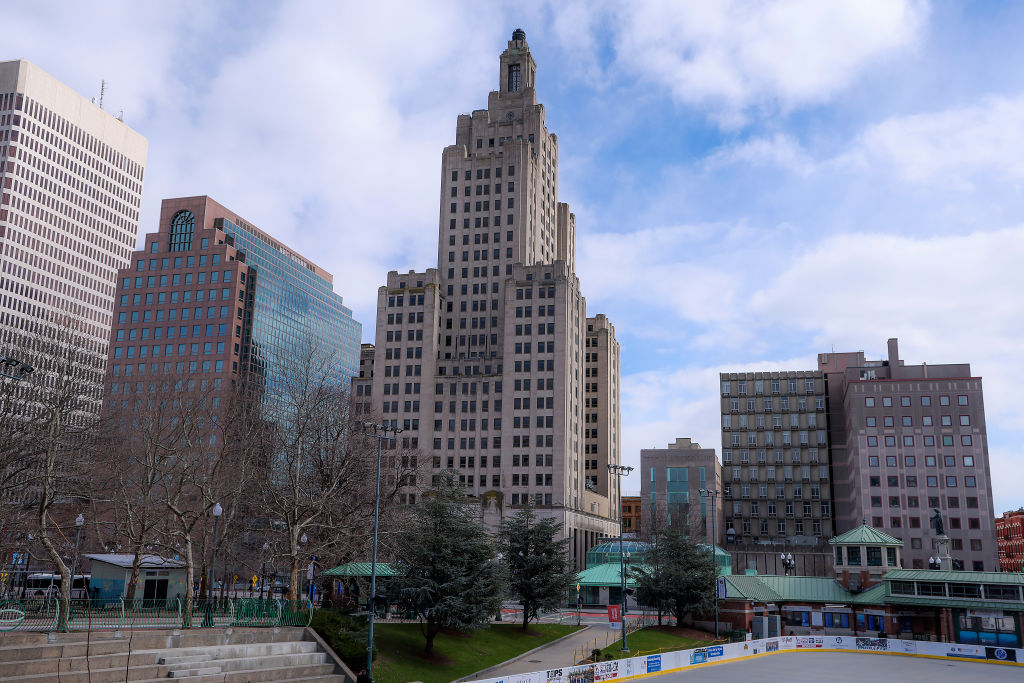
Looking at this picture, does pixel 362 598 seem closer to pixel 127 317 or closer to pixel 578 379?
pixel 578 379

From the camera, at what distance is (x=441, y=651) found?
4888 centimetres

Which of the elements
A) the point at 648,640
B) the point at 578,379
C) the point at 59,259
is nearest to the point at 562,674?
the point at 648,640

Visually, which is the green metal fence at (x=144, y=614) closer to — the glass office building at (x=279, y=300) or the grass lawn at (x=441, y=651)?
the grass lawn at (x=441, y=651)

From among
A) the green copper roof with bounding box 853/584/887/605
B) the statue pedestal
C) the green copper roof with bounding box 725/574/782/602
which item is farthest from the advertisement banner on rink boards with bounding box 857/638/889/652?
the statue pedestal

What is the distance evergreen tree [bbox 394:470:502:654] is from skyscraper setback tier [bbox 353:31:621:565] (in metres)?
67.4

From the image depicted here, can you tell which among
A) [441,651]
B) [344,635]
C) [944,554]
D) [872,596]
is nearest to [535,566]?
[441,651]

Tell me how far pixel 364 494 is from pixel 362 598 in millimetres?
7491

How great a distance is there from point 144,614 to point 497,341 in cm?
9933

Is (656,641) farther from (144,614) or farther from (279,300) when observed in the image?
(279,300)

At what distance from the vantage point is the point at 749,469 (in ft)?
476

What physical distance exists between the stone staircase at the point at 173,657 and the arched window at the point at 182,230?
136795 mm

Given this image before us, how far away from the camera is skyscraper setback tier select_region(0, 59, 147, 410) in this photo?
15638 cm

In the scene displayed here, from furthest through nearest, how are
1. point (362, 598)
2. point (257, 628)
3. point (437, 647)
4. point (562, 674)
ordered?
point (362, 598) → point (437, 647) → point (562, 674) → point (257, 628)

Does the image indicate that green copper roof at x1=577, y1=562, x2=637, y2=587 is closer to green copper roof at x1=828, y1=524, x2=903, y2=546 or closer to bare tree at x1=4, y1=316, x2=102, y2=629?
green copper roof at x1=828, y1=524, x2=903, y2=546
